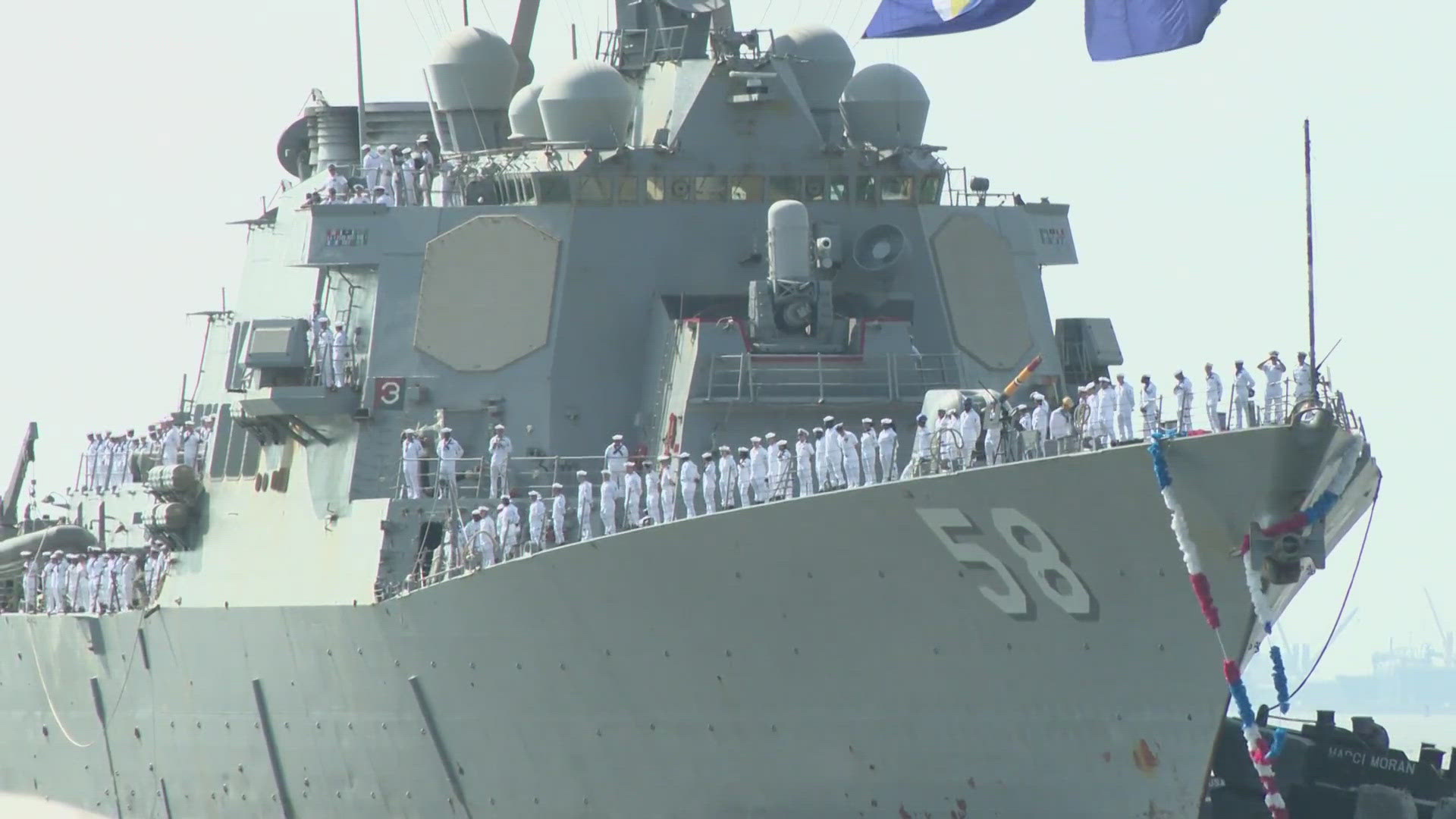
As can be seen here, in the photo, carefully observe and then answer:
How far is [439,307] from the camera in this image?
24875 mm

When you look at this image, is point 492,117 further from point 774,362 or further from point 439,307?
point 774,362

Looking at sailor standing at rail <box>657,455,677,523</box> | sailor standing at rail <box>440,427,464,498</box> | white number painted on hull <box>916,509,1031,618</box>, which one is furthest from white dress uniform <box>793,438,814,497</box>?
sailor standing at rail <box>440,427,464,498</box>

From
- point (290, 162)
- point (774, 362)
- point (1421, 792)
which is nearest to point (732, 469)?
point (774, 362)

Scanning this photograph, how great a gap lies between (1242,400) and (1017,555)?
2.58 metres

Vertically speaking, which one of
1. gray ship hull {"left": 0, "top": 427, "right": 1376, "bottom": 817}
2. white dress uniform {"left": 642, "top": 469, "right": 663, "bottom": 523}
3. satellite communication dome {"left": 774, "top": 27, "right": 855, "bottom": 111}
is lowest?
gray ship hull {"left": 0, "top": 427, "right": 1376, "bottom": 817}

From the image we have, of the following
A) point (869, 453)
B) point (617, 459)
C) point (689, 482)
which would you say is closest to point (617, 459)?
point (617, 459)

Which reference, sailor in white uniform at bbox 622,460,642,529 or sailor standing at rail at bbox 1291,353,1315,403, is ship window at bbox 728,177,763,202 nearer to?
sailor in white uniform at bbox 622,460,642,529

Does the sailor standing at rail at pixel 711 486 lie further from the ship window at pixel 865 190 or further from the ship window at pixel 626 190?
the ship window at pixel 865 190

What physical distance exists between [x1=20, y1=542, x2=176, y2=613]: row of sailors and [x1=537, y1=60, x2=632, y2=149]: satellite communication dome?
21.7ft

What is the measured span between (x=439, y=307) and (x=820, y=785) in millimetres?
6925

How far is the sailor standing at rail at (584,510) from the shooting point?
22361 mm

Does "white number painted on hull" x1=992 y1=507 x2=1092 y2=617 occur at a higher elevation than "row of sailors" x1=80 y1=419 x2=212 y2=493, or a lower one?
lower

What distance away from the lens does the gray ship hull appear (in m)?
19.1

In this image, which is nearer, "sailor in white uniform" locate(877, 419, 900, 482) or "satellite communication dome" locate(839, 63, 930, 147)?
"sailor in white uniform" locate(877, 419, 900, 482)
